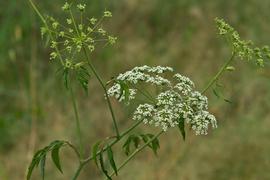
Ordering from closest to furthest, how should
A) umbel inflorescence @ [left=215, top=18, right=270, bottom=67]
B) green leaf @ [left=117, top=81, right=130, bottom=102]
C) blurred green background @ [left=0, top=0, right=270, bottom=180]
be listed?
green leaf @ [left=117, top=81, right=130, bottom=102] < umbel inflorescence @ [left=215, top=18, right=270, bottom=67] < blurred green background @ [left=0, top=0, right=270, bottom=180]

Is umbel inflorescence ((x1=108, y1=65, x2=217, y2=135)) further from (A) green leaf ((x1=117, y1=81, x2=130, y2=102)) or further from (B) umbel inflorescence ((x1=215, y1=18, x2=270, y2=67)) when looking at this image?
(B) umbel inflorescence ((x1=215, y1=18, x2=270, y2=67))

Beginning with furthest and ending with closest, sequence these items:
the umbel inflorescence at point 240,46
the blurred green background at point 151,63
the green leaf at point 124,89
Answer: the blurred green background at point 151,63 < the umbel inflorescence at point 240,46 < the green leaf at point 124,89

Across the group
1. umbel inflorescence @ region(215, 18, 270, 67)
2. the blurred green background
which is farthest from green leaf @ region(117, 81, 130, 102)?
the blurred green background

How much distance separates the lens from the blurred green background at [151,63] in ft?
24.7

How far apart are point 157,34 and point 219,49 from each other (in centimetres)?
104

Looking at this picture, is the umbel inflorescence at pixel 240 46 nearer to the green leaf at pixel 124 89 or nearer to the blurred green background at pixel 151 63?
the green leaf at pixel 124 89

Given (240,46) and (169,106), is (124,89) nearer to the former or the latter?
(169,106)

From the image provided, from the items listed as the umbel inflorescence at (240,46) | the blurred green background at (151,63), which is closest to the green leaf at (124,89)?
the umbel inflorescence at (240,46)

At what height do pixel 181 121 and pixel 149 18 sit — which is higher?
pixel 149 18

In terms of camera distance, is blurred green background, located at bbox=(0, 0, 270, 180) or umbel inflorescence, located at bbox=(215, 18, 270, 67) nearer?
umbel inflorescence, located at bbox=(215, 18, 270, 67)

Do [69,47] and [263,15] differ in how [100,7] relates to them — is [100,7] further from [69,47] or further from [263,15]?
[69,47]

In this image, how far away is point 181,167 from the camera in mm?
7547

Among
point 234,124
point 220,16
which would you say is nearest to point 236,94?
point 234,124

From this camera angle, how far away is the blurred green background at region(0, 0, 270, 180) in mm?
7520
